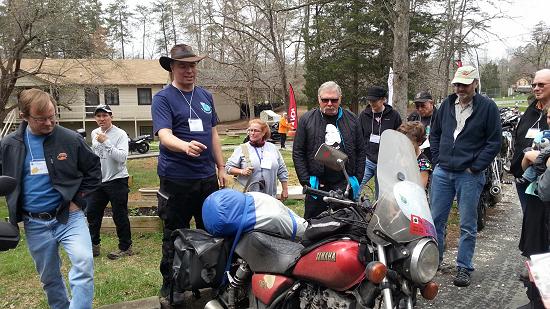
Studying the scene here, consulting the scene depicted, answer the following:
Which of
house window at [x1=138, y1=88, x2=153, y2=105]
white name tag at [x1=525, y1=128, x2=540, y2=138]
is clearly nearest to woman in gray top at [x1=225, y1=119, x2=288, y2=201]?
white name tag at [x1=525, y1=128, x2=540, y2=138]

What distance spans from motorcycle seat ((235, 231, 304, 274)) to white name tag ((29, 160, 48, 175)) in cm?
145

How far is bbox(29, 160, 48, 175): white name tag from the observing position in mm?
3105

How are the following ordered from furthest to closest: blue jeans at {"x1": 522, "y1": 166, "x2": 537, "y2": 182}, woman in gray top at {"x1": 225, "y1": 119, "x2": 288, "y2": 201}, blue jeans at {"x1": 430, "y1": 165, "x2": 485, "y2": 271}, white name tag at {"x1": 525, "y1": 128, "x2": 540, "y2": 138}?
woman in gray top at {"x1": 225, "y1": 119, "x2": 288, "y2": 201} < blue jeans at {"x1": 430, "y1": 165, "x2": 485, "y2": 271} < white name tag at {"x1": 525, "y1": 128, "x2": 540, "y2": 138} < blue jeans at {"x1": 522, "y1": 166, "x2": 537, "y2": 182}

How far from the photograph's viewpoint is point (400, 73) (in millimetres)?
8797

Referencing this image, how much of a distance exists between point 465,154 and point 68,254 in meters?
3.52

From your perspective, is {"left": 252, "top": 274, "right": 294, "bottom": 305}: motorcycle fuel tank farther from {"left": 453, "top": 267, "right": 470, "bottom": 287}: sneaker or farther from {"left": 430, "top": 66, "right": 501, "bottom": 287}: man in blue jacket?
{"left": 453, "top": 267, "right": 470, "bottom": 287}: sneaker

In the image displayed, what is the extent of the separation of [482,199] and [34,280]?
565 centimetres

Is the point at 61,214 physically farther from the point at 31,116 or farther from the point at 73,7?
the point at 73,7

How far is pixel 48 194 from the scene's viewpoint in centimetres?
314

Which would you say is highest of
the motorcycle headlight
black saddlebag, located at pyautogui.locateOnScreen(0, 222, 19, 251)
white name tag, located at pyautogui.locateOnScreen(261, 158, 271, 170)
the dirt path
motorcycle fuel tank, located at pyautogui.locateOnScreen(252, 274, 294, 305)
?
white name tag, located at pyautogui.locateOnScreen(261, 158, 271, 170)

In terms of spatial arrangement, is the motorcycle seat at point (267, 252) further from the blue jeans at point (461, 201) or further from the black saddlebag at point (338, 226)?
the blue jeans at point (461, 201)

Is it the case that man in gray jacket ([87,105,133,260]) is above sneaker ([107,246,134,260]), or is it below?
above

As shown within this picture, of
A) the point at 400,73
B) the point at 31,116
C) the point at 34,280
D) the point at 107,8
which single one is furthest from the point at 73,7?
the point at 107,8

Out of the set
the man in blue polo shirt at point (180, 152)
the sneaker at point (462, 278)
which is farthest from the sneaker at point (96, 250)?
the sneaker at point (462, 278)
